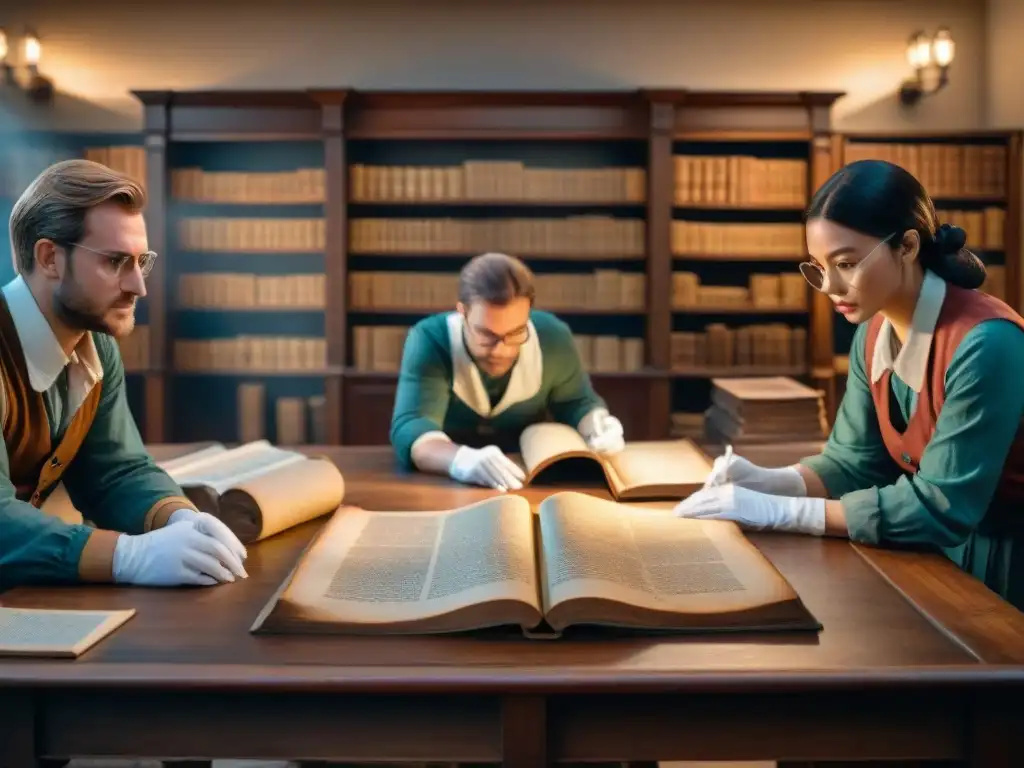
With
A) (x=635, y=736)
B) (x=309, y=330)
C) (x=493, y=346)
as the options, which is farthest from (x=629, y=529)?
(x=309, y=330)

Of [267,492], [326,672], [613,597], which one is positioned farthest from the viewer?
[267,492]

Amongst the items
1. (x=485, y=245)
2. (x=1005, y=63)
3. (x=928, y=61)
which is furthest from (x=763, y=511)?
(x=1005, y=63)

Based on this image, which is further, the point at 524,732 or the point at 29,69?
the point at 29,69

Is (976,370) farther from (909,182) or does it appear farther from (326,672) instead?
(326,672)

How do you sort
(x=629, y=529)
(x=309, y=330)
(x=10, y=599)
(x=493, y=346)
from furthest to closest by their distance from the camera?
(x=309, y=330)
(x=493, y=346)
(x=629, y=529)
(x=10, y=599)

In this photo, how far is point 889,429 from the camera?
1839mm

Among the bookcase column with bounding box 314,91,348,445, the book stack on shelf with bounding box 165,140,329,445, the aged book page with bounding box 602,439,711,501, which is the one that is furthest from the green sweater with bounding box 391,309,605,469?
the book stack on shelf with bounding box 165,140,329,445

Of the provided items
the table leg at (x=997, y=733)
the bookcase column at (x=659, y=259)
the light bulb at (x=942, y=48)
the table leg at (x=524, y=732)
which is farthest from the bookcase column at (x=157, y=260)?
the table leg at (x=997, y=733)

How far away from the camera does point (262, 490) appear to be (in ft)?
5.55

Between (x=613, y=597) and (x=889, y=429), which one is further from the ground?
(x=889, y=429)

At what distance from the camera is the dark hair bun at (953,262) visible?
1.72m

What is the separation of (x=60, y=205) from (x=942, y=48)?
5.17 m

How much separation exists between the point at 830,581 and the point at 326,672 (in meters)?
0.71

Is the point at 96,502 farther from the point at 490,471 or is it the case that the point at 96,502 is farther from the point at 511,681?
the point at 511,681
